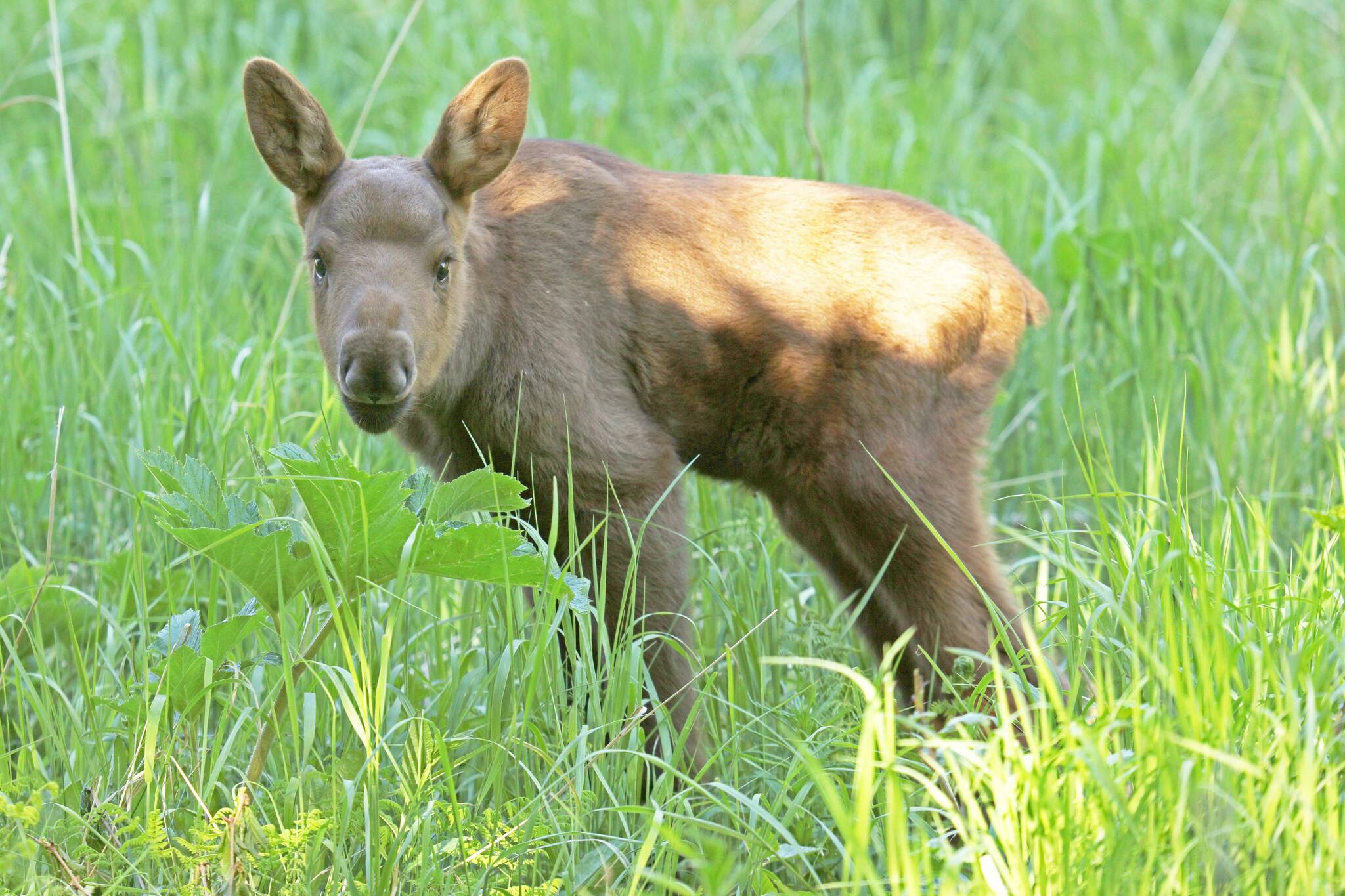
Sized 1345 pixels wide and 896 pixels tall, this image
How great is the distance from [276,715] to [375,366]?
2.64ft

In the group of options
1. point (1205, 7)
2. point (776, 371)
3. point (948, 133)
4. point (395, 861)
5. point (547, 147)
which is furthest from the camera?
point (1205, 7)

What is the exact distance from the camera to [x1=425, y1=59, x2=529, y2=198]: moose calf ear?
3.55 m

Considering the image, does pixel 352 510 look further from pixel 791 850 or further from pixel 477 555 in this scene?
pixel 791 850

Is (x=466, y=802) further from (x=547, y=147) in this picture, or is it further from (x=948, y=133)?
(x=948, y=133)

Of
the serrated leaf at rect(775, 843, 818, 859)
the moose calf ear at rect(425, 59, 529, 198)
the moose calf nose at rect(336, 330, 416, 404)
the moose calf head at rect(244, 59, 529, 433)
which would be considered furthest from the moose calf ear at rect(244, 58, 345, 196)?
the serrated leaf at rect(775, 843, 818, 859)

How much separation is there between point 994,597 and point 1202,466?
58.9 inches

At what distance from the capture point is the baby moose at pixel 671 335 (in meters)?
3.49

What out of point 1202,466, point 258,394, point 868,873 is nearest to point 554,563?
point 868,873

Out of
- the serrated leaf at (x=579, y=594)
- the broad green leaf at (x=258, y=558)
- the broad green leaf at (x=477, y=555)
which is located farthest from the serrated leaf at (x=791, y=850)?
the broad green leaf at (x=258, y=558)

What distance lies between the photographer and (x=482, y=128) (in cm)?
358

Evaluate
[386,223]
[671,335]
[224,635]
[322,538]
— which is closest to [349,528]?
[322,538]

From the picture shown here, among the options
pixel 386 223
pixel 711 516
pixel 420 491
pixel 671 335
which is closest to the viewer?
pixel 420 491

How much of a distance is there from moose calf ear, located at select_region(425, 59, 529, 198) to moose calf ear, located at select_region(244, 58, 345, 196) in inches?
10.9

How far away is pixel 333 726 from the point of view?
3.07 m
